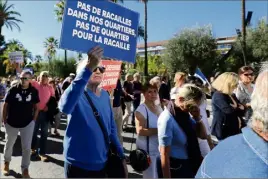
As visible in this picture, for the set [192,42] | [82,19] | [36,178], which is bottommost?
[36,178]

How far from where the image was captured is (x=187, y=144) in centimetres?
293

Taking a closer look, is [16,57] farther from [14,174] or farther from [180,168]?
[180,168]

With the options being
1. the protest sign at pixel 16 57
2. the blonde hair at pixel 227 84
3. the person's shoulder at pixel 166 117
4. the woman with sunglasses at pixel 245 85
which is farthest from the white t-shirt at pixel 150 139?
the protest sign at pixel 16 57

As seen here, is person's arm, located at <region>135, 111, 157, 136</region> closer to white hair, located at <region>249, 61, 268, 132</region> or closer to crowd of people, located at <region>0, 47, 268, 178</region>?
crowd of people, located at <region>0, 47, 268, 178</region>

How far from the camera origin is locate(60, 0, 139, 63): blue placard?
3.19m

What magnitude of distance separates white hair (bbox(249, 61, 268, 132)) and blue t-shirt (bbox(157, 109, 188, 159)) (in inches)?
63.0

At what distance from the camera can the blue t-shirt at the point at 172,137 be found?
2.85m

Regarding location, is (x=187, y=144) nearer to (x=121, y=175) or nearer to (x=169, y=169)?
(x=169, y=169)

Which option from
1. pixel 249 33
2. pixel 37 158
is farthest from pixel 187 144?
pixel 249 33

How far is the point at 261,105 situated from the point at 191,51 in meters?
28.7

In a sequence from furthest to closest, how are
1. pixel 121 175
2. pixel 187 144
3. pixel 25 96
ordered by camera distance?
1. pixel 25 96
2. pixel 187 144
3. pixel 121 175

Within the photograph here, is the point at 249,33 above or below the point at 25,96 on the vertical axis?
above

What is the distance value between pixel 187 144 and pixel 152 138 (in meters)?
0.75

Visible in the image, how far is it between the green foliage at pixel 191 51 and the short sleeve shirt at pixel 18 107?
25104 millimetres
